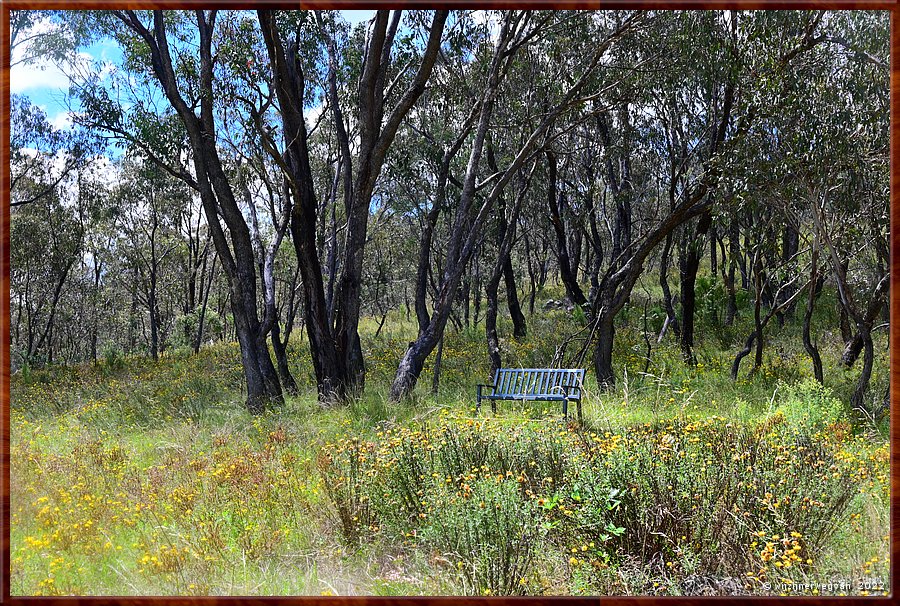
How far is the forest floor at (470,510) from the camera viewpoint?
3.90 meters

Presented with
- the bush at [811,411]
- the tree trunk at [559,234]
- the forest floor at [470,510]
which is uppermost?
the tree trunk at [559,234]

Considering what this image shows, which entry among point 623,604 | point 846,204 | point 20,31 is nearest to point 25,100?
point 20,31

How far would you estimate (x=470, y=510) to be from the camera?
14.0 ft

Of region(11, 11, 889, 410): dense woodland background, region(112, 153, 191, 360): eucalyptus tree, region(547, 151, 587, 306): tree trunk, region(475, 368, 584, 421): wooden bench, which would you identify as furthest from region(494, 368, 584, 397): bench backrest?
region(112, 153, 191, 360): eucalyptus tree

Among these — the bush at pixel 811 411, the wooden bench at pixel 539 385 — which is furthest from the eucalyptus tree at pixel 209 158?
the bush at pixel 811 411

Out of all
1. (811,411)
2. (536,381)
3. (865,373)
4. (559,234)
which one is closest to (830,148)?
(865,373)

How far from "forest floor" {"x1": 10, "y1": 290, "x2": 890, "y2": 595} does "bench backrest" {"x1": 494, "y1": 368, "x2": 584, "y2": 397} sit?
0.93 feet

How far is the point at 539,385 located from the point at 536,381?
0.26 ft

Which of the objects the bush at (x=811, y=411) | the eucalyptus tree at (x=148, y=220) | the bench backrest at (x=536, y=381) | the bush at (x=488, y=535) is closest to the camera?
the bush at (x=488, y=535)

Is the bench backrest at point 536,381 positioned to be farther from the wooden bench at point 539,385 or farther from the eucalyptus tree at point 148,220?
the eucalyptus tree at point 148,220

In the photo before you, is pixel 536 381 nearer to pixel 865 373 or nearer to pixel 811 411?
pixel 811 411

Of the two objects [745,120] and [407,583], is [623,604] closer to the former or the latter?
[407,583]

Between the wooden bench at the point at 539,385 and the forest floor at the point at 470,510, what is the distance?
9.6 inches

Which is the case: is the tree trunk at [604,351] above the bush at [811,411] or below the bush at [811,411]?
above
